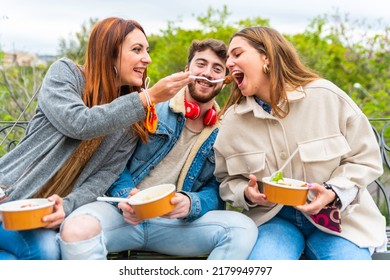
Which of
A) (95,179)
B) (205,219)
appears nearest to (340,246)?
(205,219)

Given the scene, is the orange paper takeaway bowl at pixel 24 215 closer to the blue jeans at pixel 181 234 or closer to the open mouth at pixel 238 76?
the blue jeans at pixel 181 234

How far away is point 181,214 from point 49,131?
70 cm

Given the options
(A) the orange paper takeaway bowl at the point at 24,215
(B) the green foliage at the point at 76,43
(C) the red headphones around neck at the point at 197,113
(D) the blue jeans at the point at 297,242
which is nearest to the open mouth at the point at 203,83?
(C) the red headphones around neck at the point at 197,113

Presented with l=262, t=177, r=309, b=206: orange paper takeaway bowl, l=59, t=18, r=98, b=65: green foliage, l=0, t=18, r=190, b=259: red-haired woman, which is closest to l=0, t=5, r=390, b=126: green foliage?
l=59, t=18, r=98, b=65: green foliage

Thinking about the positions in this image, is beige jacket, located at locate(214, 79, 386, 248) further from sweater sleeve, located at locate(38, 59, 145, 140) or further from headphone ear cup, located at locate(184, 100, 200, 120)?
sweater sleeve, located at locate(38, 59, 145, 140)

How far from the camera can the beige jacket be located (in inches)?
95.3

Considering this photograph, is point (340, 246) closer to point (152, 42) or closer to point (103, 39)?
point (103, 39)

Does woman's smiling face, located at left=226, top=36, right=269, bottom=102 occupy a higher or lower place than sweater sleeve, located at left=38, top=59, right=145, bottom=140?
higher

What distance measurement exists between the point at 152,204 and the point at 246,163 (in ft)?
1.92

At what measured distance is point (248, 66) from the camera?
2.52 m

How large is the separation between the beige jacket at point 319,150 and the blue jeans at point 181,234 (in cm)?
16

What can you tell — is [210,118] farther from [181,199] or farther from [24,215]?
[24,215]

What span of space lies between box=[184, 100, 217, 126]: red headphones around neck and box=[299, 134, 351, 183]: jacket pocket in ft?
1.72

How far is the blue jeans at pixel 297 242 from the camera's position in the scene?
235cm
